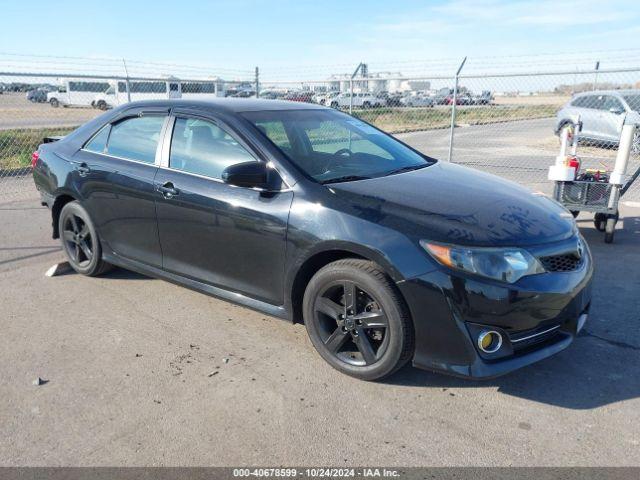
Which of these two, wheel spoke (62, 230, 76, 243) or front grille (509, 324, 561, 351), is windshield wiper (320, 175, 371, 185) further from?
wheel spoke (62, 230, 76, 243)

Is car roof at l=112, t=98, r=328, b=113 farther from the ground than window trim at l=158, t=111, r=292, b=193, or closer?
farther from the ground

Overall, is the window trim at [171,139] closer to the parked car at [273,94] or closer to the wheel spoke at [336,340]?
the wheel spoke at [336,340]

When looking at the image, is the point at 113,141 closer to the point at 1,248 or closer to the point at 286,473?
the point at 1,248

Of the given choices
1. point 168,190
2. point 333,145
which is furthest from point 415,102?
point 168,190

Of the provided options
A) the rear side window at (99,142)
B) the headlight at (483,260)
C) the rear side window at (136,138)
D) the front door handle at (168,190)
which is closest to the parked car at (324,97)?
the rear side window at (99,142)

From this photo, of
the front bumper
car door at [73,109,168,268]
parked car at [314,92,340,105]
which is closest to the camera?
the front bumper

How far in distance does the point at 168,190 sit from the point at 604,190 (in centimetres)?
460

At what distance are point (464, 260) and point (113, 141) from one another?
3174 mm

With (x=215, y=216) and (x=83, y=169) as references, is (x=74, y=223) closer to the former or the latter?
(x=83, y=169)

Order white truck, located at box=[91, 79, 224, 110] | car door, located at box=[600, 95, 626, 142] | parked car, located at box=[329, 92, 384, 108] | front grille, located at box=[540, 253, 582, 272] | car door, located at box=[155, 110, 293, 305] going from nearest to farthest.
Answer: front grille, located at box=[540, 253, 582, 272] → car door, located at box=[155, 110, 293, 305] → car door, located at box=[600, 95, 626, 142] → parked car, located at box=[329, 92, 384, 108] → white truck, located at box=[91, 79, 224, 110]

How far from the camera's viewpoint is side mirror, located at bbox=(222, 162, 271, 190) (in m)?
3.38

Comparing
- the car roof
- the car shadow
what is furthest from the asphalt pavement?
the car roof

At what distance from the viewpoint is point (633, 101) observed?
14.2m

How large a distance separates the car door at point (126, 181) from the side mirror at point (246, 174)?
0.96 meters
